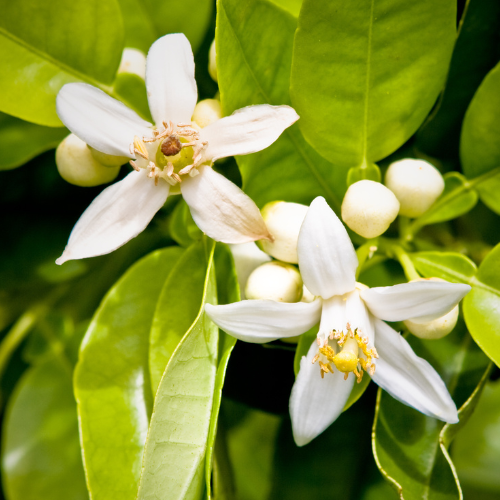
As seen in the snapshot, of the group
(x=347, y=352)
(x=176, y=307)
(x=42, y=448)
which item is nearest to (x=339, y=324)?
(x=347, y=352)

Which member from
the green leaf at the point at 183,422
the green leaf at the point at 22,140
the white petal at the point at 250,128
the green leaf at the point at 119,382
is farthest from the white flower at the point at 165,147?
the green leaf at the point at 22,140

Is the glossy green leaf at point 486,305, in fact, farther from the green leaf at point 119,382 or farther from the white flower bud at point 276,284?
the green leaf at point 119,382

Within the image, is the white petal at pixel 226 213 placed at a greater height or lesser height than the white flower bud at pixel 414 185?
greater

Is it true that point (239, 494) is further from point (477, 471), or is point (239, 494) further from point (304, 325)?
point (477, 471)

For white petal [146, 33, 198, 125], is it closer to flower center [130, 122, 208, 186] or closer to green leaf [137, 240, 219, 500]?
flower center [130, 122, 208, 186]

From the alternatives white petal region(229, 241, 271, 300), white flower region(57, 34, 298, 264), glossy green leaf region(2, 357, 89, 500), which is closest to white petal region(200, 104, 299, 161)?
white flower region(57, 34, 298, 264)

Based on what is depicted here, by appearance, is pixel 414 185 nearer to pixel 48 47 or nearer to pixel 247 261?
pixel 247 261
